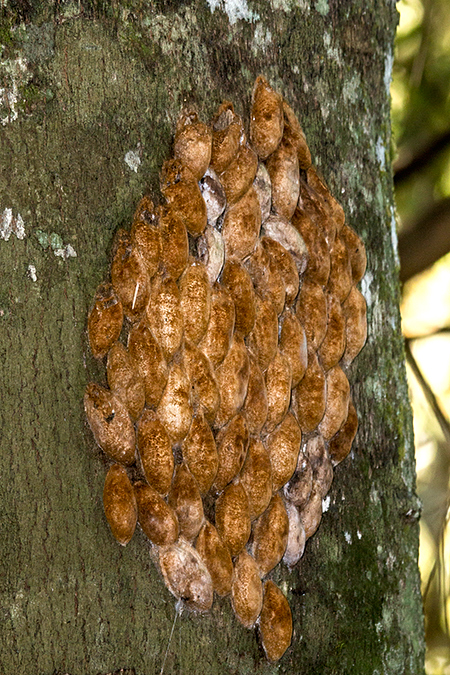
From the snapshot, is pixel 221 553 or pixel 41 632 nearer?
pixel 41 632

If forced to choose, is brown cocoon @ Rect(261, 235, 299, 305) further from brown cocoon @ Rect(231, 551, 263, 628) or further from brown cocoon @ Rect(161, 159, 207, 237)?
brown cocoon @ Rect(231, 551, 263, 628)

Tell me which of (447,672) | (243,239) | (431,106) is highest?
(431,106)

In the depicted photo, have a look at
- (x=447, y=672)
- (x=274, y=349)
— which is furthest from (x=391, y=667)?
(x=447, y=672)

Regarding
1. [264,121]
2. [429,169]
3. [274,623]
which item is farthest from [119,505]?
[429,169]

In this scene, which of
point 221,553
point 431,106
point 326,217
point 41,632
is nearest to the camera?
point 41,632

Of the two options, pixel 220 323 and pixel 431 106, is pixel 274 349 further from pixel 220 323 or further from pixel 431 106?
pixel 431 106

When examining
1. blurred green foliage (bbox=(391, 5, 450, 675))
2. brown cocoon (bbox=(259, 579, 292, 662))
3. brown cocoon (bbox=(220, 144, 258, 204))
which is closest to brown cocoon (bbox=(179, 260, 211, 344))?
brown cocoon (bbox=(220, 144, 258, 204))

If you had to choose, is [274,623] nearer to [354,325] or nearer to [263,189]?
[354,325]

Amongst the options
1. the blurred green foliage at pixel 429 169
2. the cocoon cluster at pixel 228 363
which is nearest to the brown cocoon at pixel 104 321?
the cocoon cluster at pixel 228 363
